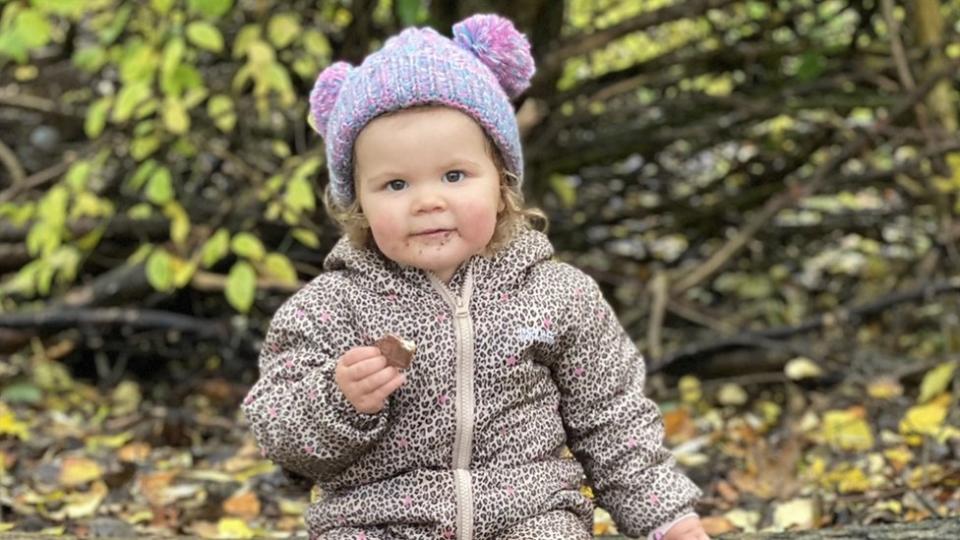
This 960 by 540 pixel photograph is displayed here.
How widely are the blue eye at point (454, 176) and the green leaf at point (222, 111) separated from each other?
1.71m

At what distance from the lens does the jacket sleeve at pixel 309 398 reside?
6.25ft

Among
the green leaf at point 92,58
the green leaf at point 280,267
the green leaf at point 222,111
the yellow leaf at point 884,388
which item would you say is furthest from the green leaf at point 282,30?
the yellow leaf at point 884,388

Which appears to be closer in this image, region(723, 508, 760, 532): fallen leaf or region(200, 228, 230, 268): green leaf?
region(723, 508, 760, 532): fallen leaf

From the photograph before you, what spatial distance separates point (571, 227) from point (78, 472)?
5.73ft

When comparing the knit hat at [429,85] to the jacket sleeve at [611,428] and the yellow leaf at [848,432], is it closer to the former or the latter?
the jacket sleeve at [611,428]

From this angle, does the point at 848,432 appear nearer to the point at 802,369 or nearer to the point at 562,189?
the point at 802,369

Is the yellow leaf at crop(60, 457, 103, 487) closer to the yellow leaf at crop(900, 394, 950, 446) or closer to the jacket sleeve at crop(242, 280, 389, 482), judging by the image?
the jacket sleeve at crop(242, 280, 389, 482)

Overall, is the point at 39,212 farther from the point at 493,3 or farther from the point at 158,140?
the point at 493,3

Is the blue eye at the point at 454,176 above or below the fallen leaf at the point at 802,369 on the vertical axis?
above

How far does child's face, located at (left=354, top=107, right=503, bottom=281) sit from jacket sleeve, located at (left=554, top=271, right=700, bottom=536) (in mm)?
240

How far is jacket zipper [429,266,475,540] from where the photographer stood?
196 centimetres

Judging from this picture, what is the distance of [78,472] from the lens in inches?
124

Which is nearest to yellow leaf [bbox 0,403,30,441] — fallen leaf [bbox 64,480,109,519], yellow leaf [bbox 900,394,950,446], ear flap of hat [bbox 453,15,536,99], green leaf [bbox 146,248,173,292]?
fallen leaf [bbox 64,480,109,519]

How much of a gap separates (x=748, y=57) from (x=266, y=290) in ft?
5.25
